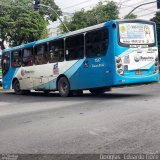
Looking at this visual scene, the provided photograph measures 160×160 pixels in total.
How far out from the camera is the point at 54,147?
23.6ft

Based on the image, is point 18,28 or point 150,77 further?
point 18,28

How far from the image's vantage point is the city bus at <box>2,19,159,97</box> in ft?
50.9

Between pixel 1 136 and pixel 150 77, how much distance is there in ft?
30.3

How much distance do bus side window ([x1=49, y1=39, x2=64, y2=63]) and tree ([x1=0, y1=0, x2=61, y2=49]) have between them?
85.0ft

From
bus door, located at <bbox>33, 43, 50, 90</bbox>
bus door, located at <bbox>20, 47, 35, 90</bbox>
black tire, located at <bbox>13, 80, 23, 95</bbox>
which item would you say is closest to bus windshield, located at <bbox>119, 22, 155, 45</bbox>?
bus door, located at <bbox>33, 43, 50, 90</bbox>

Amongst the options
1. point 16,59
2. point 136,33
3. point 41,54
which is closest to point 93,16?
point 16,59

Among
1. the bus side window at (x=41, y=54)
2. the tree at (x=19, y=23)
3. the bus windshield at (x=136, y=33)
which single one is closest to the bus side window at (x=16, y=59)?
the bus side window at (x=41, y=54)

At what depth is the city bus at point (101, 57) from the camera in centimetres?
1552

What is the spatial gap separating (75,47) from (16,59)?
6.04 metres

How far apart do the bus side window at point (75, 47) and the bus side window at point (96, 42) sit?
44 cm

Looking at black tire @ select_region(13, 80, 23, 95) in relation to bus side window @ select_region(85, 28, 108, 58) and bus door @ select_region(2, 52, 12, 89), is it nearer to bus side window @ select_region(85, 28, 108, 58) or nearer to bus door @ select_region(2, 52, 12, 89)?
bus door @ select_region(2, 52, 12, 89)

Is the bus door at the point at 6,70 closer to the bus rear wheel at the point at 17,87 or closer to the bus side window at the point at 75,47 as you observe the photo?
the bus rear wheel at the point at 17,87

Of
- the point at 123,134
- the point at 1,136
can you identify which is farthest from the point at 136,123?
the point at 1,136

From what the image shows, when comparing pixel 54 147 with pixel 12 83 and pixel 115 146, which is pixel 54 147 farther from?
pixel 12 83
